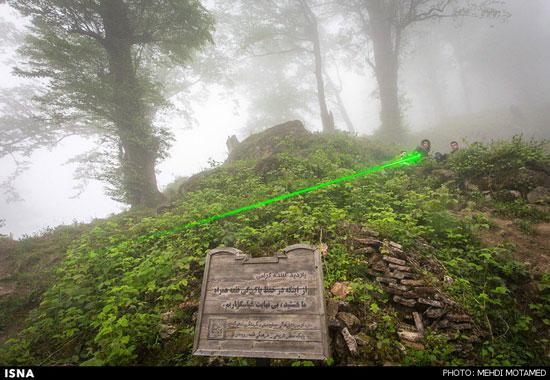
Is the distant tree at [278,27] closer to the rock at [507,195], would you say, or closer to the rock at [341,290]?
the rock at [507,195]

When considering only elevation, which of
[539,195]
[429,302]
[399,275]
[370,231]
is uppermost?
[539,195]

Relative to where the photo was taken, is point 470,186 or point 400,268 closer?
point 400,268

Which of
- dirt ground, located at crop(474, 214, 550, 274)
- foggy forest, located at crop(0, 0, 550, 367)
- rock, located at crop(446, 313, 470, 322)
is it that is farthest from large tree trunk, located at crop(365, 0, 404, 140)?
rock, located at crop(446, 313, 470, 322)

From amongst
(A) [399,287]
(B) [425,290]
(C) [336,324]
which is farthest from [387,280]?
(C) [336,324]

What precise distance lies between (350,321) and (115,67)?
1372cm

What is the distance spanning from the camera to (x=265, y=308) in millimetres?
2676

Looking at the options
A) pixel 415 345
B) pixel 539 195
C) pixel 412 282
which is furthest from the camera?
pixel 539 195

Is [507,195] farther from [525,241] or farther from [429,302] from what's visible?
[429,302]

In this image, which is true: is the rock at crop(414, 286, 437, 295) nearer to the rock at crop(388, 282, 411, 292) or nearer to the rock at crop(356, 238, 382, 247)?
the rock at crop(388, 282, 411, 292)

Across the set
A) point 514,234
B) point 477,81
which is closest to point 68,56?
point 514,234

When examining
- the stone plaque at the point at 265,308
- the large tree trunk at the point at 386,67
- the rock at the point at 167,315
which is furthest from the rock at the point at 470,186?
the large tree trunk at the point at 386,67

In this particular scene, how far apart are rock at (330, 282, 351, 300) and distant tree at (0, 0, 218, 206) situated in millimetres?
10247

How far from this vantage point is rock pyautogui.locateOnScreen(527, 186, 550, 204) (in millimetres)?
5399

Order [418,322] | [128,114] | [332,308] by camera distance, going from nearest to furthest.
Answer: [418,322]
[332,308]
[128,114]
